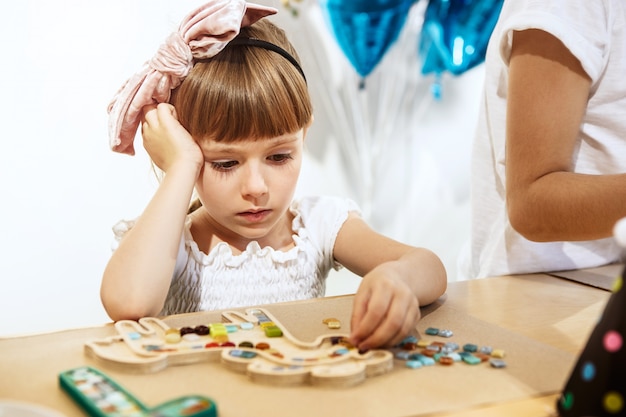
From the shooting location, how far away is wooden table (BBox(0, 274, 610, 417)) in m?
0.57

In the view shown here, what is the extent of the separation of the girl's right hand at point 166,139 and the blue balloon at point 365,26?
118cm

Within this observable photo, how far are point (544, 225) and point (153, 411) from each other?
28.7 inches

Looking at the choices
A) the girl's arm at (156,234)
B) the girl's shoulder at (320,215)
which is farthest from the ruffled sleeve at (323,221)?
the girl's arm at (156,234)

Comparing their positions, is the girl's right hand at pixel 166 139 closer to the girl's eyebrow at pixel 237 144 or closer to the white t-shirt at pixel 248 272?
the girl's eyebrow at pixel 237 144

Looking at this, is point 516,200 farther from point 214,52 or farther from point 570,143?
point 214,52

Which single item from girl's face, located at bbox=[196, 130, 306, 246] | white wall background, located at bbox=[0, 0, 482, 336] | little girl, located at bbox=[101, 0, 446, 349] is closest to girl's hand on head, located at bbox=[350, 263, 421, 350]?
little girl, located at bbox=[101, 0, 446, 349]

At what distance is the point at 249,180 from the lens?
1.00m

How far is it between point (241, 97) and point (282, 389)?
0.53m

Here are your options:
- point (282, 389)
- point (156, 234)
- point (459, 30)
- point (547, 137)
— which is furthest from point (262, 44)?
point (459, 30)

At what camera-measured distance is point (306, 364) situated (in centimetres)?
65

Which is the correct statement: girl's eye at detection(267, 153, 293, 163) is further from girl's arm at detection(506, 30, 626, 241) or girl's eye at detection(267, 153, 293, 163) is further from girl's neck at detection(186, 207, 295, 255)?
girl's arm at detection(506, 30, 626, 241)

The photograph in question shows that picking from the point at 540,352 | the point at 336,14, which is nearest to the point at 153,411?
the point at 540,352

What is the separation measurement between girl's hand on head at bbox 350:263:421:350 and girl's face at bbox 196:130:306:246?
289mm

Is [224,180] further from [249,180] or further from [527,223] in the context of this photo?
[527,223]
